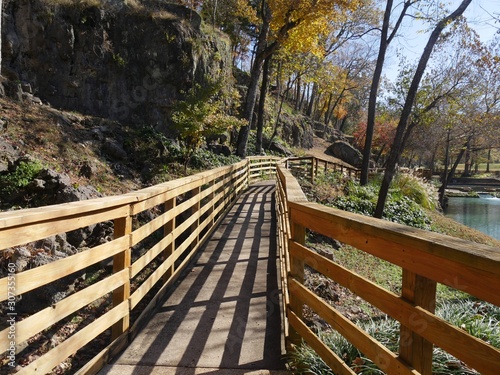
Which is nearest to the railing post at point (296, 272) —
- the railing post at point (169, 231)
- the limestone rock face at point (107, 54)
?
the railing post at point (169, 231)

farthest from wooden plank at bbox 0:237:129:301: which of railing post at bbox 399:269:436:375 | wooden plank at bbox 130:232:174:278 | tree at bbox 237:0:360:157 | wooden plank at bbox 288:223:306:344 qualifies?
tree at bbox 237:0:360:157

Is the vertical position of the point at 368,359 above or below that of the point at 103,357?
above

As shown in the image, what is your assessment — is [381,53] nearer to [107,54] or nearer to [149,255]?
[107,54]

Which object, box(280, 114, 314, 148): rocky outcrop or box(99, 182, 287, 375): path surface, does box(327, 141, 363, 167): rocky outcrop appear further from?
box(99, 182, 287, 375): path surface

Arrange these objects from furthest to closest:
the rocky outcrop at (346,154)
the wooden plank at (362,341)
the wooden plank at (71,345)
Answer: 1. the rocky outcrop at (346,154)
2. the wooden plank at (71,345)
3. the wooden plank at (362,341)

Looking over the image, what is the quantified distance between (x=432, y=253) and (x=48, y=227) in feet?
7.08

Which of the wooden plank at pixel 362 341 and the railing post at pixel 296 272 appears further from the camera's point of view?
the railing post at pixel 296 272

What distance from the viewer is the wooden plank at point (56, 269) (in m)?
2.01

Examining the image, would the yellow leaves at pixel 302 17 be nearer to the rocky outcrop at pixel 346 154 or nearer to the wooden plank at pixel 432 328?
the wooden plank at pixel 432 328


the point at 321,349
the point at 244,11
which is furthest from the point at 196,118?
the point at 244,11

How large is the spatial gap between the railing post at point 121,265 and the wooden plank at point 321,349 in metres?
1.51

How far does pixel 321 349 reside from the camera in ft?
8.18

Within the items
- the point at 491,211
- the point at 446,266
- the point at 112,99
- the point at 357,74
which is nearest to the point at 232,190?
the point at 112,99

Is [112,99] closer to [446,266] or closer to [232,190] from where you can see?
[232,190]
